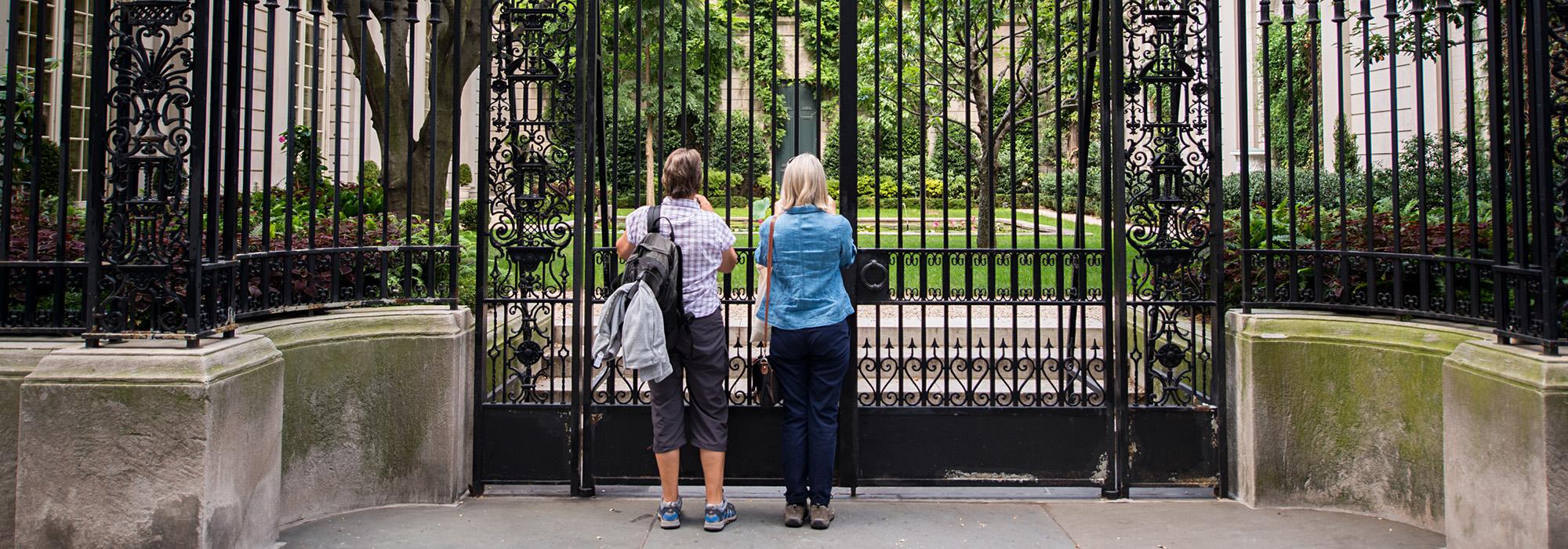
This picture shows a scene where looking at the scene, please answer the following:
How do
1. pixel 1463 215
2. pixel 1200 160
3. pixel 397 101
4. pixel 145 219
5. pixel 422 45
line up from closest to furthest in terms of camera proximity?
pixel 145 219, pixel 1200 160, pixel 1463 215, pixel 397 101, pixel 422 45

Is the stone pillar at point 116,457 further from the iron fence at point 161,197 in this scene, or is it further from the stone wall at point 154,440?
the iron fence at point 161,197

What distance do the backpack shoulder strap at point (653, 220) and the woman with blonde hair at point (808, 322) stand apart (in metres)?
0.55

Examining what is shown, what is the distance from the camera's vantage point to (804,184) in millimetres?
5289

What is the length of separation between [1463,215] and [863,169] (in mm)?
11875

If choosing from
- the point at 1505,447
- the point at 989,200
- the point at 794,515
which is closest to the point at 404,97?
the point at 989,200

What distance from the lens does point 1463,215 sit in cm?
675

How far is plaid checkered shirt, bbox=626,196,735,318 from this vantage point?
5.29 m

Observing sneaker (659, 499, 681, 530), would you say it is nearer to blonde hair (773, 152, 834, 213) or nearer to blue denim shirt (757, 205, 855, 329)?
blue denim shirt (757, 205, 855, 329)

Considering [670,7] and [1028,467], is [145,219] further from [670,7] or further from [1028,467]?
[670,7]

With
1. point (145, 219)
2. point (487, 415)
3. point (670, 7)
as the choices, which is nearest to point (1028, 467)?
point (487, 415)

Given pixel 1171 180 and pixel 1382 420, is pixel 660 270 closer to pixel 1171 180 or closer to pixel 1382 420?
pixel 1171 180

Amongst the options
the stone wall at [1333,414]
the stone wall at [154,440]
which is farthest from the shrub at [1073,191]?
the stone wall at [154,440]

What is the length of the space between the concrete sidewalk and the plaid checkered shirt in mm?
1203

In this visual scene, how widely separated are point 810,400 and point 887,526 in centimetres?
78
